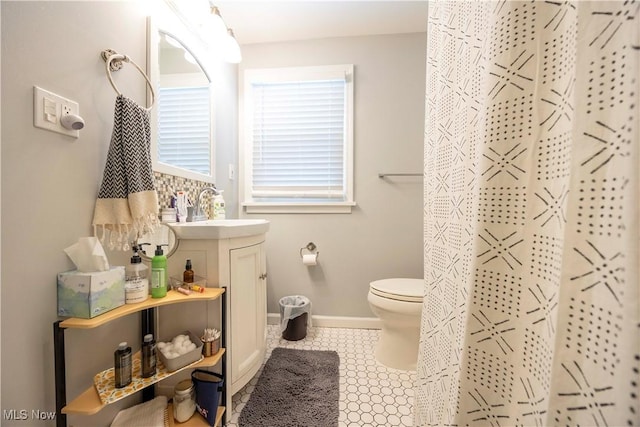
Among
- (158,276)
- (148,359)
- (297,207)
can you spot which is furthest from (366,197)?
(148,359)

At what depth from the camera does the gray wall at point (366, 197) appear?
6.02 feet

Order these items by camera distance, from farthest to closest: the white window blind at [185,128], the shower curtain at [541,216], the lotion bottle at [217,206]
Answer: the lotion bottle at [217,206]
the white window blind at [185,128]
the shower curtain at [541,216]

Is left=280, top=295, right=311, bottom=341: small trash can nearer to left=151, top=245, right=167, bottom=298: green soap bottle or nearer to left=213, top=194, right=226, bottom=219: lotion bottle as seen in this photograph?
left=213, top=194, right=226, bottom=219: lotion bottle

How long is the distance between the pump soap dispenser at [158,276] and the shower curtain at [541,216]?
97 centimetres

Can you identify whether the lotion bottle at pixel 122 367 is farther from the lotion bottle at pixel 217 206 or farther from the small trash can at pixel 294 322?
the small trash can at pixel 294 322

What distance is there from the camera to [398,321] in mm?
1345

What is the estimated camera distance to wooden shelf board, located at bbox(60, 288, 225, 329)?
687 millimetres

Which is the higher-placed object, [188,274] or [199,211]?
[199,211]

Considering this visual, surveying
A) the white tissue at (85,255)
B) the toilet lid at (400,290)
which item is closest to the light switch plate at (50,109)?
the white tissue at (85,255)

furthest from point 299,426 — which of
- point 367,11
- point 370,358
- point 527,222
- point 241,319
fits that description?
point 367,11

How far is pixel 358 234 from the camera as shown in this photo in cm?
189

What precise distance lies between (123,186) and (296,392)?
1.16 metres

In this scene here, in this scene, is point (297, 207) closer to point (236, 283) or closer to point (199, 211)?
point (199, 211)

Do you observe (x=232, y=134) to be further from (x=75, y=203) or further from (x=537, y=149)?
(x=537, y=149)
